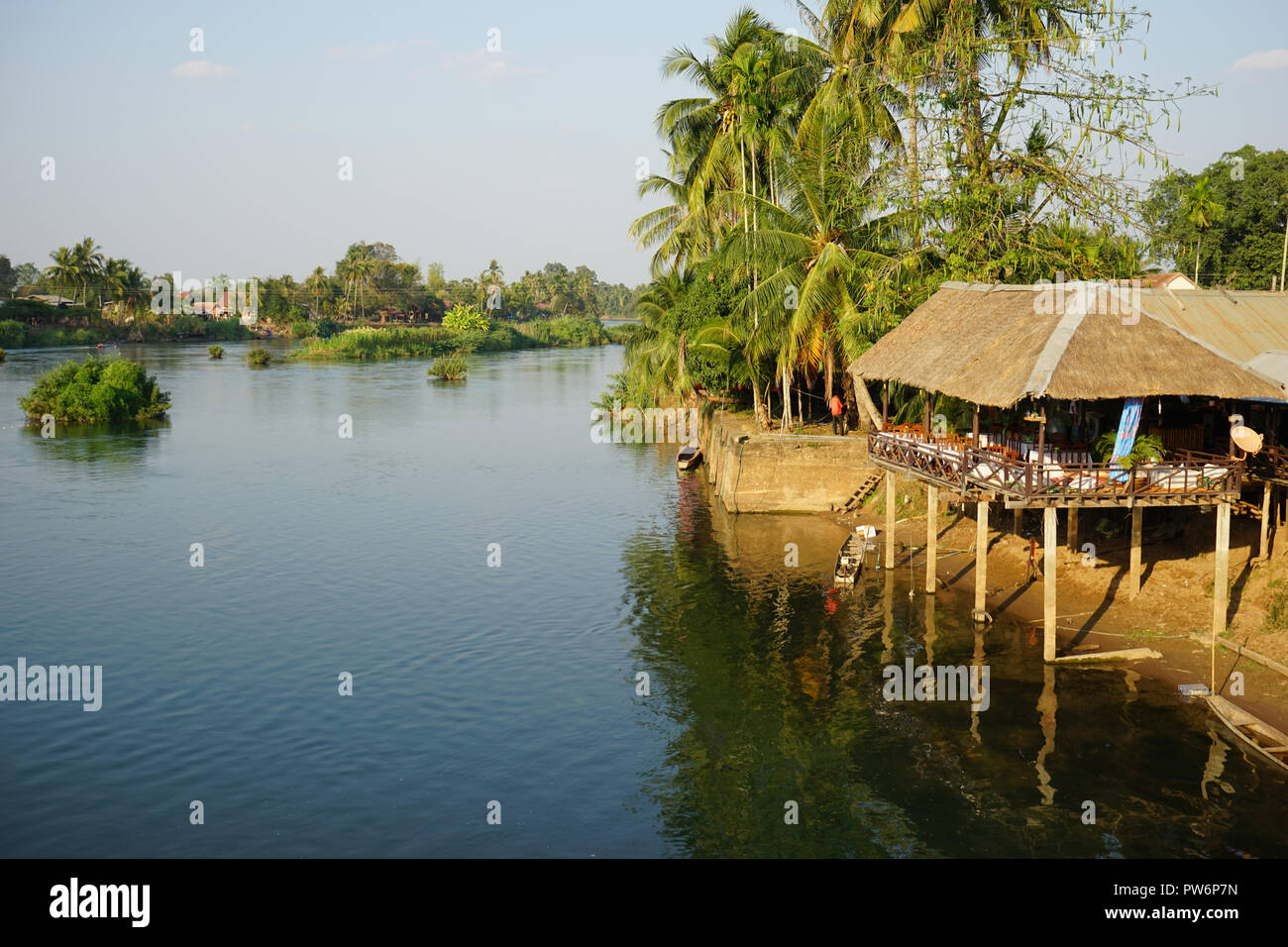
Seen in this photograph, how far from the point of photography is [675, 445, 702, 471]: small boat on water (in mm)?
54281

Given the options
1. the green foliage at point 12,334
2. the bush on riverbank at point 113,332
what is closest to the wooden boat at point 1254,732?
the green foliage at point 12,334

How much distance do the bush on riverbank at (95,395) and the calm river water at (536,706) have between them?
24239 mm

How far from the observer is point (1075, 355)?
2492 cm

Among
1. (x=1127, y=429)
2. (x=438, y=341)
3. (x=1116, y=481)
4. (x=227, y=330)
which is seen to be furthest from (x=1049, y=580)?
(x=227, y=330)

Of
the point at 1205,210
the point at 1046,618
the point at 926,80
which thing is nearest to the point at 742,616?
the point at 1046,618

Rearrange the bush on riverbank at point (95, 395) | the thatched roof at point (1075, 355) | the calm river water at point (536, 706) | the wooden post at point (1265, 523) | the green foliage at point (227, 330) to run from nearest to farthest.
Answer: the calm river water at point (536, 706)
the thatched roof at point (1075, 355)
the wooden post at point (1265, 523)
the bush on riverbank at point (95, 395)
the green foliage at point (227, 330)

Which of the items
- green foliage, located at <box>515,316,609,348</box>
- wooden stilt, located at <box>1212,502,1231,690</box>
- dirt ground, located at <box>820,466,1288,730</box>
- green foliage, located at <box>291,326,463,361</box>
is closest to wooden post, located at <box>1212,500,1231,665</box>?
wooden stilt, located at <box>1212,502,1231,690</box>

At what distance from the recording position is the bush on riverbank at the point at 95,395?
6775 centimetres

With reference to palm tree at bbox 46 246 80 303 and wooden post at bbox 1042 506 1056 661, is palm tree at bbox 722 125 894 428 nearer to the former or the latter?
wooden post at bbox 1042 506 1056 661

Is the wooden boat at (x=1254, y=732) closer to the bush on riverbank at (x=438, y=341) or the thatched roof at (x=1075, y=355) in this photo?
the thatched roof at (x=1075, y=355)

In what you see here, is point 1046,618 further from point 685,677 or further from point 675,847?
point 675,847

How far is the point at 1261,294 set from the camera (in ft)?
103

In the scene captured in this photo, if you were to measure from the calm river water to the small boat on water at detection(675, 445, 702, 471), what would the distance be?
7642 millimetres
